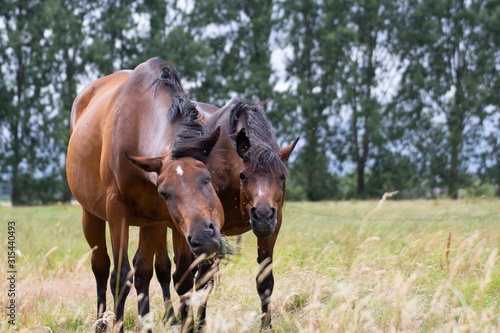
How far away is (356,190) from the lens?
82.4ft

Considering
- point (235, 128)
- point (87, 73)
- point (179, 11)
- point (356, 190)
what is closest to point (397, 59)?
point (356, 190)

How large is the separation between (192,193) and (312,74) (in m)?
23.3

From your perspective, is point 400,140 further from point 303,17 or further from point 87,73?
point 87,73

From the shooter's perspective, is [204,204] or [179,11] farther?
[179,11]

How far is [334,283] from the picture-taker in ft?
15.8

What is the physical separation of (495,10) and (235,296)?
968 inches

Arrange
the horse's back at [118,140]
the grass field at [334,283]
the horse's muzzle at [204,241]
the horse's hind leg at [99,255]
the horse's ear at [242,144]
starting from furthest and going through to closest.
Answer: the horse's hind leg at [99,255] → the horse's ear at [242,144] → the horse's back at [118,140] → the grass field at [334,283] → the horse's muzzle at [204,241]

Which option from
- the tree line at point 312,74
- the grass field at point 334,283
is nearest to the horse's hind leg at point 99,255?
the grass field at point 334,283

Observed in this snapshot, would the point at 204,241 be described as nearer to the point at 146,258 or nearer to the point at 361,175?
the point at 146,258

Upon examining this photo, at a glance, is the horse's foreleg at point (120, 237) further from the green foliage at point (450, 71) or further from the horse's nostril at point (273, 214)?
the green foliage at point (450, 71)

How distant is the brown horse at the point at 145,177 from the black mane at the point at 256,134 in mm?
584

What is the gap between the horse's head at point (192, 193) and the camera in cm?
315

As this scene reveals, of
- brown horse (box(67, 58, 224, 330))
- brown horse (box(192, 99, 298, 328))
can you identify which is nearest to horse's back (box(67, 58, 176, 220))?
brown horse (box(67, 58, 224, 330))

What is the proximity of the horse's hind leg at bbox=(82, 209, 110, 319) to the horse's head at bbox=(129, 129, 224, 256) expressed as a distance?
1.74 metres
